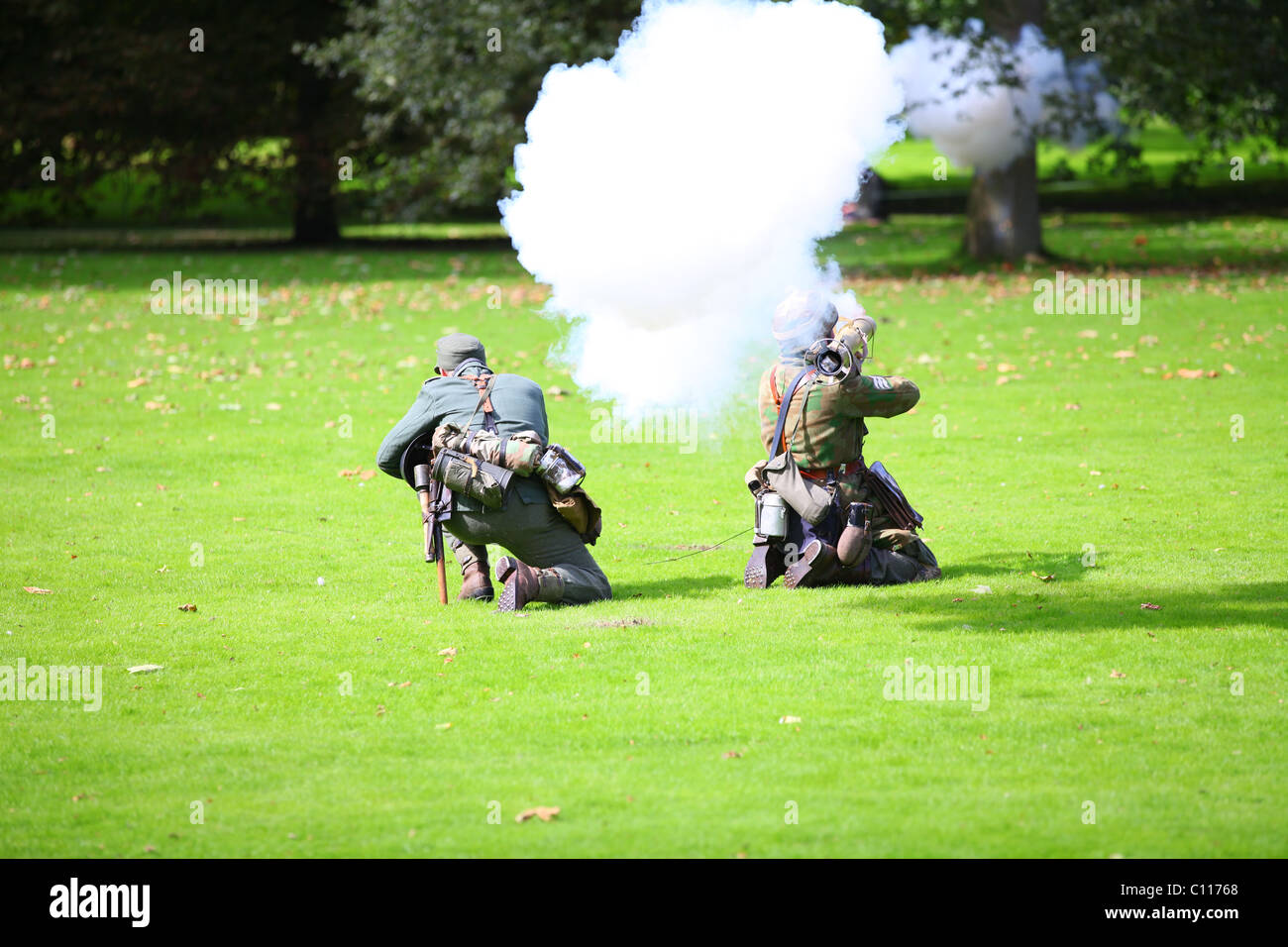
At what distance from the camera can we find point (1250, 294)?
26.5m

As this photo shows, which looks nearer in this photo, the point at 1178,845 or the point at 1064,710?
the point at 1178,845

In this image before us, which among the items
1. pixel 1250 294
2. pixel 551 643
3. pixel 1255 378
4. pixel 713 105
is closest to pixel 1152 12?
pixel 1250 294

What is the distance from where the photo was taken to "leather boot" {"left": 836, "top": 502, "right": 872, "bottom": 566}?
10.5 metres

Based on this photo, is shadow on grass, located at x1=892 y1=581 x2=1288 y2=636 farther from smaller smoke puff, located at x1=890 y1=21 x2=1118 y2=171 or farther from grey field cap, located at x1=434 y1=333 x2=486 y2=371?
smaller smoke puff, located at x1=890 y1=21 x2=1118 y2=171

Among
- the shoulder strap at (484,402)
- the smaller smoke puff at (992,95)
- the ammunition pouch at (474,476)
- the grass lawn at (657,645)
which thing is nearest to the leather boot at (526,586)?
the grass lawn at (657,645)

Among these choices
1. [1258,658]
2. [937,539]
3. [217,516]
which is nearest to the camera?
[1258,658]

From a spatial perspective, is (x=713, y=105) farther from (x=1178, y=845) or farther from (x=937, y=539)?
(x=1178, y=845)

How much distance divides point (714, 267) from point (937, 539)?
13.3 ft

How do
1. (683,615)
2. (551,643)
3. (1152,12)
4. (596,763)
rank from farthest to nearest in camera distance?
(1152,12), (683,615), (551,643), (596,763)

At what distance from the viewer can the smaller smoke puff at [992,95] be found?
29.1 m

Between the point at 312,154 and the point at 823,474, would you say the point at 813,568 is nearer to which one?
the point at 823,474

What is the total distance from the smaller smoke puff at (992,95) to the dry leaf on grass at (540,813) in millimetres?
24279

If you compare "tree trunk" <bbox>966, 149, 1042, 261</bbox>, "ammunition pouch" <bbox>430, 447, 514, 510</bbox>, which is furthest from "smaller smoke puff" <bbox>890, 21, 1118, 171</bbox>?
"ammunition pouch" <bbox>430, 447, 514, 510</bbox>

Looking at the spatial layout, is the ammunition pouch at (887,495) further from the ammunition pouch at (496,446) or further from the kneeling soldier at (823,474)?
the ammunition pouch at (496,446)
